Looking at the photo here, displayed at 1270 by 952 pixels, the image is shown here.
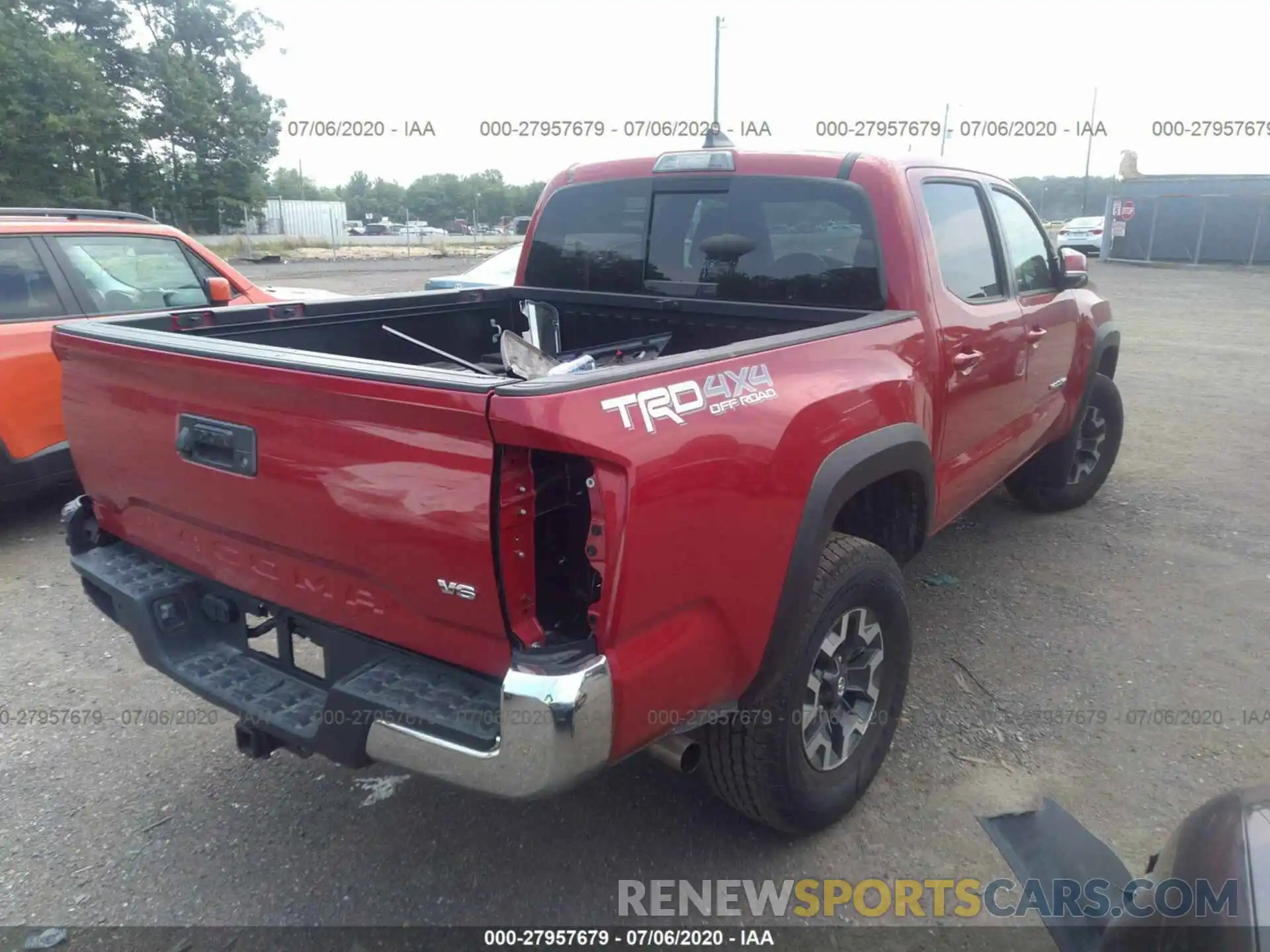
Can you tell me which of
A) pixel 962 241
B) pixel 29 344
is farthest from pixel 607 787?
pixel 29 344

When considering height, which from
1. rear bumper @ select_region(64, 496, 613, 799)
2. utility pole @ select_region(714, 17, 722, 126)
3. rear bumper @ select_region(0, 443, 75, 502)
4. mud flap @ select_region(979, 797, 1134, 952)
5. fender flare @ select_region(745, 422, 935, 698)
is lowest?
mud flap @ select_region(979, 797, 1134, 952)

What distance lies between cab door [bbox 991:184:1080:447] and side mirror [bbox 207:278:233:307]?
4581 mm

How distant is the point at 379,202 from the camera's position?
7100 centimetres

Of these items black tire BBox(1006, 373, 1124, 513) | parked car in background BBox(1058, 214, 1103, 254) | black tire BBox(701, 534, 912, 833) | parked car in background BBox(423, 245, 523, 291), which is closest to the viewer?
black tire BBox(701, 534, 912, 833)

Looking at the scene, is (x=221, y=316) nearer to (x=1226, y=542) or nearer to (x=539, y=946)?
(x=539, y=946)

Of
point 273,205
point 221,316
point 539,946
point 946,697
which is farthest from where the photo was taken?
point 273,205

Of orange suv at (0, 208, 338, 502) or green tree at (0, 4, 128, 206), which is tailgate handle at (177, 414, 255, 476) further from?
green tree at (0, 4, 128, 206)

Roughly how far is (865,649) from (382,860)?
62.9 inches

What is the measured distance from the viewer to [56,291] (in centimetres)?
530

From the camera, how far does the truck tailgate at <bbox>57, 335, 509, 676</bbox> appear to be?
1.93m

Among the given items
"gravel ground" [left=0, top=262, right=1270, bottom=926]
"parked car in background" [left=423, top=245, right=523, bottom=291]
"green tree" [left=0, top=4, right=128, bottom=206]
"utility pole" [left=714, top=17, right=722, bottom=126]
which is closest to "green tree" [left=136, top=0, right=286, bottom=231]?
"green tree" [left=0, top=4, right=128, bottom=206]

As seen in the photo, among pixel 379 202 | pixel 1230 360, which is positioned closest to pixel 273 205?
pixel 379 202

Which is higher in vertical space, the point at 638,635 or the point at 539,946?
the point at 638,635

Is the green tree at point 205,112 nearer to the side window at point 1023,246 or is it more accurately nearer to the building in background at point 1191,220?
the building in background at point 1191,220
